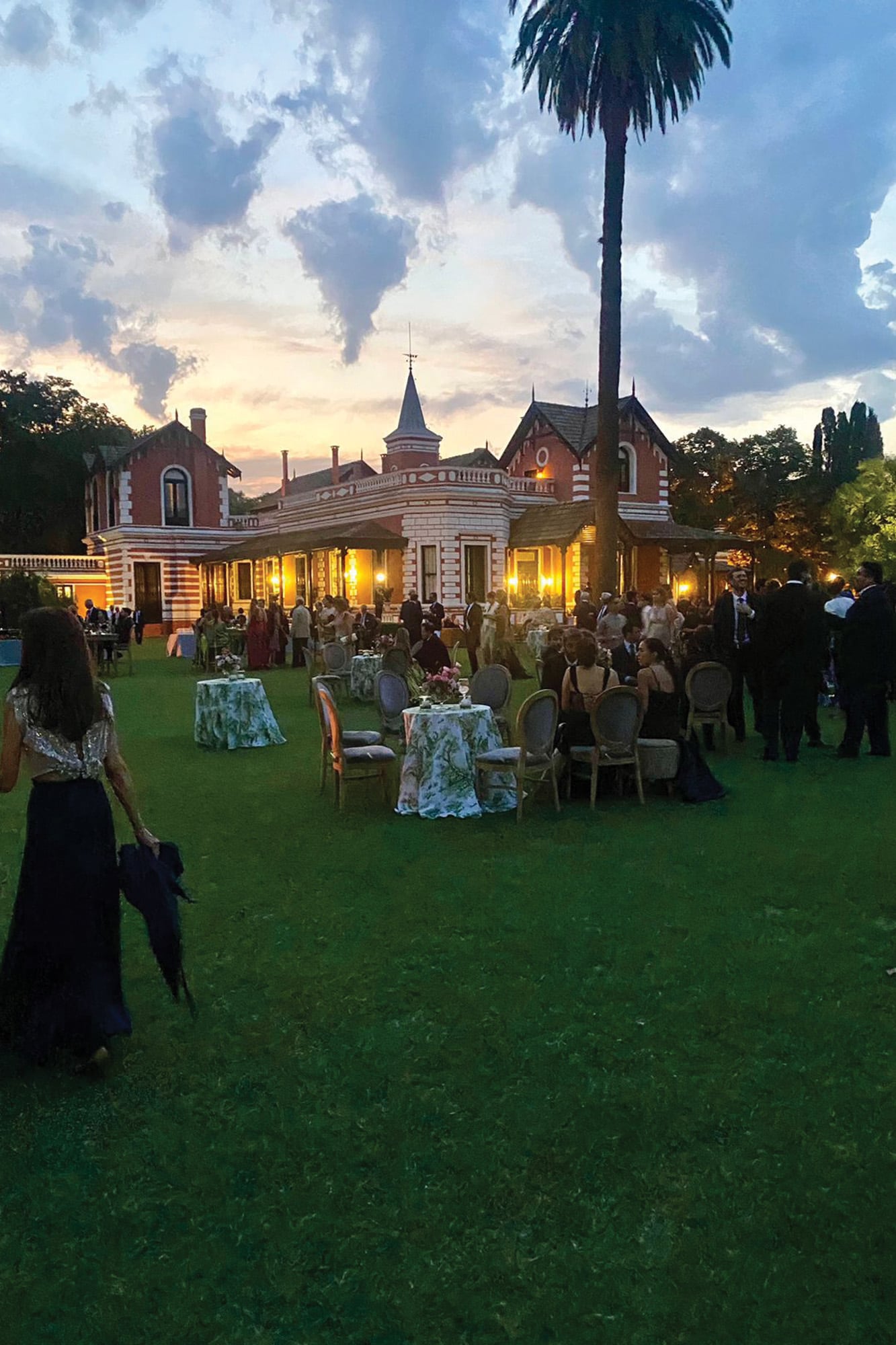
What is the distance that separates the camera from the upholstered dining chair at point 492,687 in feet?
31.9

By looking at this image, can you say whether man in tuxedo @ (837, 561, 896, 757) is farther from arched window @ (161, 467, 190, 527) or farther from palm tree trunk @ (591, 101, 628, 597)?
arched window @ (161, 467, 190, 527)

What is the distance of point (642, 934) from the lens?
4980 millimetres

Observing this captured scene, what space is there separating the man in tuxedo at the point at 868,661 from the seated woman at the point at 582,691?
9.41 feet

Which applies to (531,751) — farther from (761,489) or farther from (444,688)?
(761,489)

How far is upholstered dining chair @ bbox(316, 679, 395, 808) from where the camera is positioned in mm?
8141

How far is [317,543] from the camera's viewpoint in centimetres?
2936

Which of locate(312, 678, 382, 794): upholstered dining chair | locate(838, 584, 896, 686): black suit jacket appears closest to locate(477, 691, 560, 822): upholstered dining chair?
locate(312, 678, 382, 794): upholstered dining chair

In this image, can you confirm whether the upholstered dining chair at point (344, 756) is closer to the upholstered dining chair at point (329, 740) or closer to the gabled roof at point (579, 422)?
the upholstered dining chair at point (329, 740)

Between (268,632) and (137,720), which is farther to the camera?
(268,632)

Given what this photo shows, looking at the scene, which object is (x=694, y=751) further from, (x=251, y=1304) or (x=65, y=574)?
(x=65, y=574)

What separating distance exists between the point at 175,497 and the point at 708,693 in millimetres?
33720

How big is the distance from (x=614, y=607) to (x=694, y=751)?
654cm

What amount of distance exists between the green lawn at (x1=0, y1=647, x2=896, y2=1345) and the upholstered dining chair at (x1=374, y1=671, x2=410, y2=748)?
411cm

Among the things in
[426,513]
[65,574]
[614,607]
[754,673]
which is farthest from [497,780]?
[65,574]
